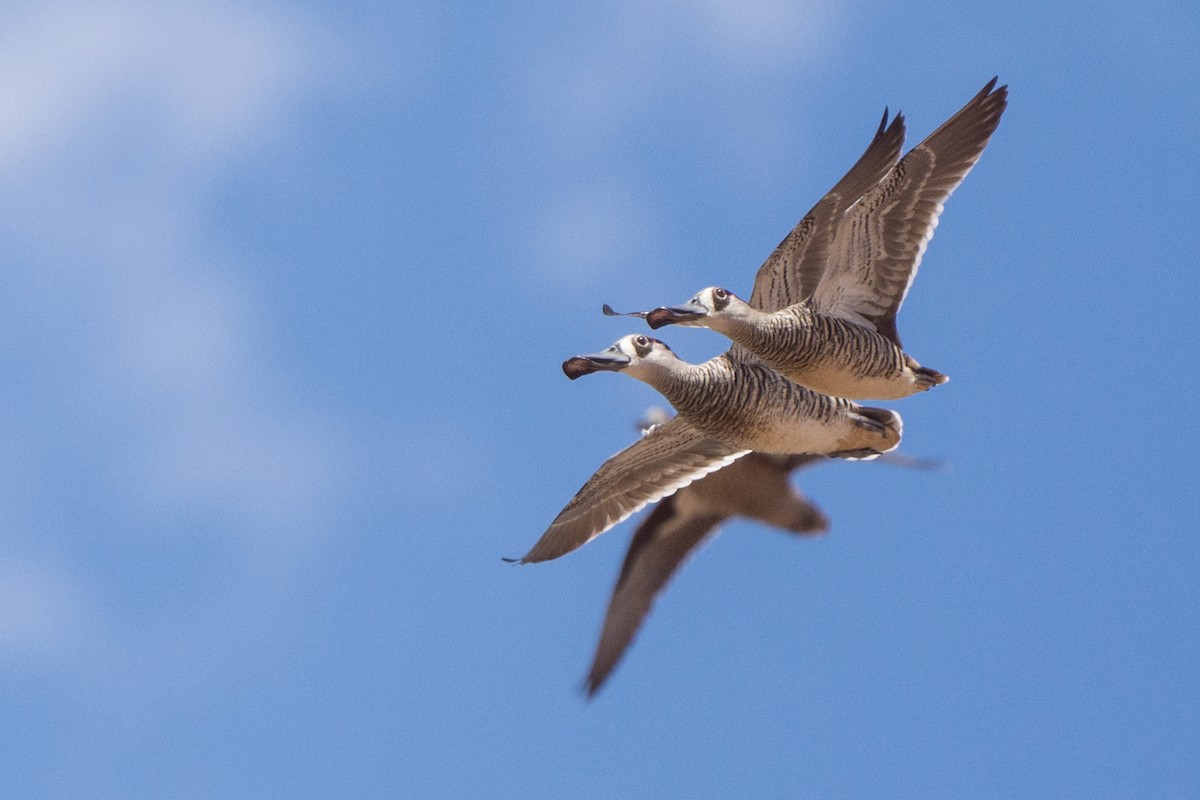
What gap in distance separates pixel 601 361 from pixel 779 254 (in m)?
1.77

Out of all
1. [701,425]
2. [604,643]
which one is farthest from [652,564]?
[701,425]

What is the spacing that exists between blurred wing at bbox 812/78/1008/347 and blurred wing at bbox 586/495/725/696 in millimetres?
2727

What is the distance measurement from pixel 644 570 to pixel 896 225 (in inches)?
147

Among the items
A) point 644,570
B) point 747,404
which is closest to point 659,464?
point 747,404

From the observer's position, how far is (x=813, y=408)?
13.7 metres

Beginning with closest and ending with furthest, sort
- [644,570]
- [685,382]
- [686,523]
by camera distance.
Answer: [685,382] → [644,570] → [686,523]

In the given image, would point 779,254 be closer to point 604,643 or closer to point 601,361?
point 601,361

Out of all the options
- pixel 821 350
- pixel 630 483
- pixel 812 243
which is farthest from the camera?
pixel 630 483

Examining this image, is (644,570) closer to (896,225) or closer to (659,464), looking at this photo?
(659,464)

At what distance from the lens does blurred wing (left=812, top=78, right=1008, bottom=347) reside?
13.8m

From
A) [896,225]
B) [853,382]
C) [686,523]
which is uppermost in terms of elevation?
[896,225]

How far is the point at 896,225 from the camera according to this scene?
13.8 metres

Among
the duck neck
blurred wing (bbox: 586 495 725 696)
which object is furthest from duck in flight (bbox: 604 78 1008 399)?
blurred wing (bbox: 586 495 725 696)

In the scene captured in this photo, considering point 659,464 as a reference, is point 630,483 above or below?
below
